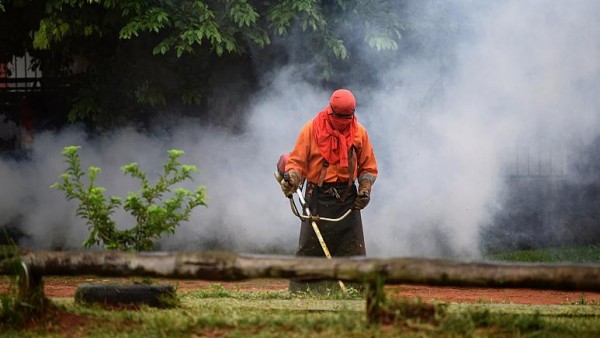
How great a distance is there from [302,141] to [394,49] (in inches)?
179

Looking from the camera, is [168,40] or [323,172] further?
[168,40]

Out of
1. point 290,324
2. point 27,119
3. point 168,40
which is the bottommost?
point 290,324

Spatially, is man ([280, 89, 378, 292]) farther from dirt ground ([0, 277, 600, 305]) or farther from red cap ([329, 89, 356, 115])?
dirt ground ([0, 277, 600, 305])

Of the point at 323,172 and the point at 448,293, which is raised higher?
the point at 323,172

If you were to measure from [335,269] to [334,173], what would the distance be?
351 centimetres

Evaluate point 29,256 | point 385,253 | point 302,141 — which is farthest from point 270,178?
point 29,256

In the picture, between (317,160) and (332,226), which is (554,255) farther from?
(317,160)

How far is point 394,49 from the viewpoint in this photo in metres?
14.0

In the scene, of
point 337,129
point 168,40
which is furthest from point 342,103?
point 168,40

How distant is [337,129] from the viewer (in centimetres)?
988

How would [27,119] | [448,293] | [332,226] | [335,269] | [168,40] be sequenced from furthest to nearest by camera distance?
[27,119] < [168,40] < [448,293] < [332,226] < [335,269]

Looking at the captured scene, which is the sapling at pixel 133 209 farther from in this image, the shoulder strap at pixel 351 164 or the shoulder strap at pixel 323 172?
the shoulder strap at pixel 351 164

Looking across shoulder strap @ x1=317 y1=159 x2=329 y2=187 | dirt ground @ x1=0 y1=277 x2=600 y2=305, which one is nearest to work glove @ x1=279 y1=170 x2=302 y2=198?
shoulder strap @ x1=317 y1=159 x2=329 y2=187

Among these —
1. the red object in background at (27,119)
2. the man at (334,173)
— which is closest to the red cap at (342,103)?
the man at (334,173)
